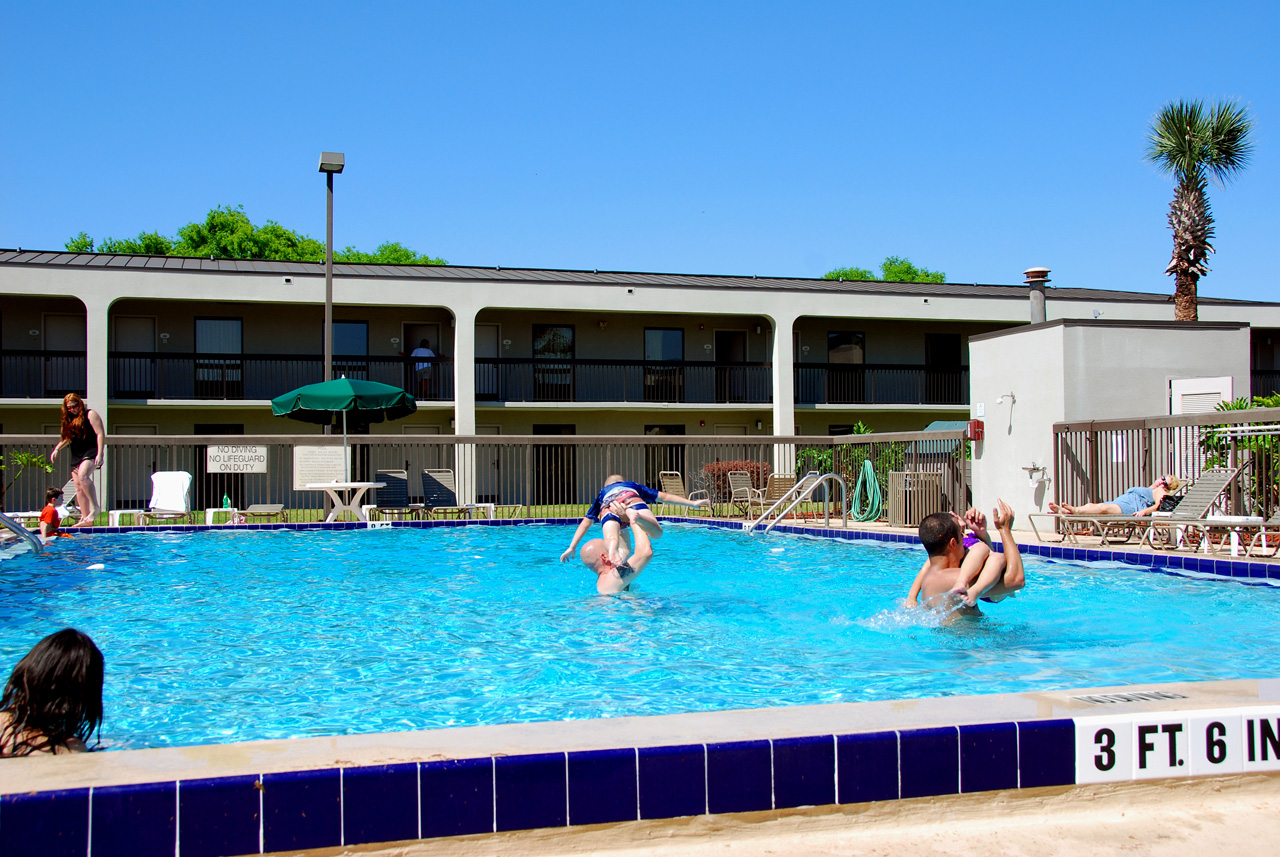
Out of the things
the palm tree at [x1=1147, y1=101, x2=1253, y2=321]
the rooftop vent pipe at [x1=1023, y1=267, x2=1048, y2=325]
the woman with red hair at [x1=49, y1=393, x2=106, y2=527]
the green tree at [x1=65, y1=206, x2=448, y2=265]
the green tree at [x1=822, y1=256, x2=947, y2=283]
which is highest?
the green tree at [x1=822, y1=256, x2=947, y2=283]

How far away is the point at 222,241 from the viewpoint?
148ft

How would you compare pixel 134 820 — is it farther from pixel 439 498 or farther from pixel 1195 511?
pixel 439 498

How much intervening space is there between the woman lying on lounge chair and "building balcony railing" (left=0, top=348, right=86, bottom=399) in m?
19.9

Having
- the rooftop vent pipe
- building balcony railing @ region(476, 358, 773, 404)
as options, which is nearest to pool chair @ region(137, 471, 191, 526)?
building balcony railing @ region(476, 358, 773, 404)

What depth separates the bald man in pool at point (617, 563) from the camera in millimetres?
7195

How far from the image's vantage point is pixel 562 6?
14.8 meters

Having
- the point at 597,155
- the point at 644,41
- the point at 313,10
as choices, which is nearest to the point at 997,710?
the point at 313,10

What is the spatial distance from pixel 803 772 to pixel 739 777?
173 millimetres

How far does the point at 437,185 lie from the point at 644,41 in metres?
12.0

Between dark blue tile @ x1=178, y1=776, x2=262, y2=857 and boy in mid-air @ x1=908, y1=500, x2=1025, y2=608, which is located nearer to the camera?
dark blue tile @ x1=178, y1=776, x2=262, y2=857

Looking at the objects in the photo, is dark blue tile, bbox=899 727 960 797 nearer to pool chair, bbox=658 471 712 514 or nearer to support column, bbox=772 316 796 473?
pool chair, bbox=658 471 712 514

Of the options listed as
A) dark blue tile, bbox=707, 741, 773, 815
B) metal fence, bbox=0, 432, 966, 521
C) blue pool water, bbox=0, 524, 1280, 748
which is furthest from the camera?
metal fence, bbox=0, 432, 966, 521

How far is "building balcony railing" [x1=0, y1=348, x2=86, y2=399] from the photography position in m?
20.8

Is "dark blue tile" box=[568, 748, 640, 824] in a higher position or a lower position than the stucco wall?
lower
